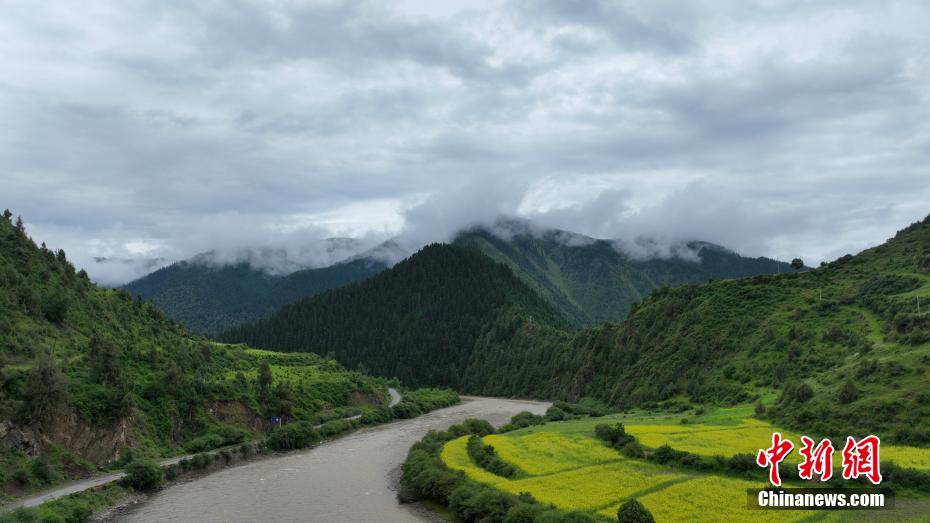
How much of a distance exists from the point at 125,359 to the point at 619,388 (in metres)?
104

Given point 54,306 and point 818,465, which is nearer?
point 818,465

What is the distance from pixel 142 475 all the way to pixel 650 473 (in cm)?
5874

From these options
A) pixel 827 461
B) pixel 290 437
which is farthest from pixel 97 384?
pixel 827 461

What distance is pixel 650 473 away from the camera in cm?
6000

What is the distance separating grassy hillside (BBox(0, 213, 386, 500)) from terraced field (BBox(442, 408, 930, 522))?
143ft

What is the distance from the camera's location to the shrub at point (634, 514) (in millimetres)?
44719

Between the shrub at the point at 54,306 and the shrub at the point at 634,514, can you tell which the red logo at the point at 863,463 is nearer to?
the shrub at the point at 634,514

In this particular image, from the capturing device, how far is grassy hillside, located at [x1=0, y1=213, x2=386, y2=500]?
241ft

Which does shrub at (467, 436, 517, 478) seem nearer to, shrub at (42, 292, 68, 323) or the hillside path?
the hillside path

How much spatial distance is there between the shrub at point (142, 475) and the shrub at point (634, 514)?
57.8m

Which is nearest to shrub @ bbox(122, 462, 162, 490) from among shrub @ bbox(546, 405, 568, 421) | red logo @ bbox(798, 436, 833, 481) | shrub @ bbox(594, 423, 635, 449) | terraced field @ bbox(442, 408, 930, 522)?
terraced field @ bbox(442, 408, 930, 522)

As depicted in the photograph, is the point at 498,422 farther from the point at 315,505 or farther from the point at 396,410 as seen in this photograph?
the point at 315,505

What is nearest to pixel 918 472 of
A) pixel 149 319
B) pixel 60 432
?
pixel 60 432

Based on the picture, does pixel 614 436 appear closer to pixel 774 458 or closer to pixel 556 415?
pixel 774 458
